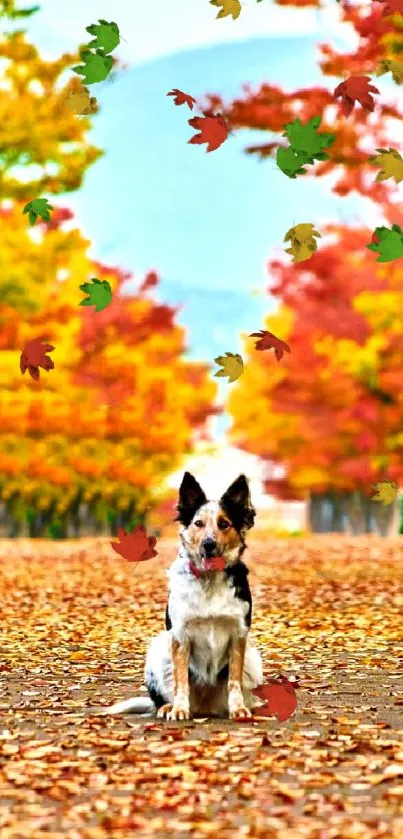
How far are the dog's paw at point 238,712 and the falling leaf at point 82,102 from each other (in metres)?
3.35

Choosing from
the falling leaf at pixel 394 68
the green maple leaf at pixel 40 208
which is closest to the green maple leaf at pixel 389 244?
the falling leaf at pixel 394 68

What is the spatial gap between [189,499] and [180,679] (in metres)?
1.02

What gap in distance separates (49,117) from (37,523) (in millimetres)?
18671

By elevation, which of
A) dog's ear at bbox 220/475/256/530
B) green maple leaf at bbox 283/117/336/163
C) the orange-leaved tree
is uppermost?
the orange-leaved tree

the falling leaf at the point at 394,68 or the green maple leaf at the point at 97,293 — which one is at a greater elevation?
the falling leaf at the point at 394,68

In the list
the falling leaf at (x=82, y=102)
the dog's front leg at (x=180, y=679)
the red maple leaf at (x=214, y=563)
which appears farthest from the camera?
the dog's front leg at (x=180, y=679)

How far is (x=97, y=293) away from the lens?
745 centimetres

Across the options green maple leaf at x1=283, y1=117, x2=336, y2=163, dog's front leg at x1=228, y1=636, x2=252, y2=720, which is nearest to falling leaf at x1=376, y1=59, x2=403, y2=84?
green maple leaf at x1=283, y1=117, x2=336, y2=163

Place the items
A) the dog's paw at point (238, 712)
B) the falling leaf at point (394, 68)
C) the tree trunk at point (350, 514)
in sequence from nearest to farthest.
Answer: the falling leaf at point (394, 68)
the dog's paw at point (238, 712)
the tree trunk at point (350, 514)

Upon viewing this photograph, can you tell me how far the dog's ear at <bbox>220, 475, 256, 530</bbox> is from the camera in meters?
7.89

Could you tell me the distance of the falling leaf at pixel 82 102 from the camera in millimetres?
7641

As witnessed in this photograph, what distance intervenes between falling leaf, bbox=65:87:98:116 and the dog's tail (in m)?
3.35

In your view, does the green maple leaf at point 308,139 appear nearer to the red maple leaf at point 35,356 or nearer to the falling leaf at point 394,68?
the falling leaf at point 394,68

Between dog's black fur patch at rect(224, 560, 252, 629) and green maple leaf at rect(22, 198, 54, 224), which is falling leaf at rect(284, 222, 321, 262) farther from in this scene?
dog's black fur patch at rect(224, 560, 252, 629)
